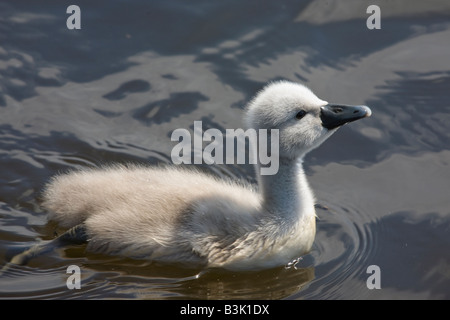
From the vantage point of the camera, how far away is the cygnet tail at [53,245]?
199 inches

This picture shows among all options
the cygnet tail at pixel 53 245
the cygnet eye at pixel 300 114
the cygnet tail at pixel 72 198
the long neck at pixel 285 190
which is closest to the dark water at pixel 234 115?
the cygnet tail at pixel 53 245

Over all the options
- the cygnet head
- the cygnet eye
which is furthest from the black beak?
the cygnet eye

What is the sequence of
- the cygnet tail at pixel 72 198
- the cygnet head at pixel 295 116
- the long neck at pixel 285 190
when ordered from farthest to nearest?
the cygnet tail at pixel 72 198
the long neck at pixel 285 190
the cygnet head at pixel 295 116

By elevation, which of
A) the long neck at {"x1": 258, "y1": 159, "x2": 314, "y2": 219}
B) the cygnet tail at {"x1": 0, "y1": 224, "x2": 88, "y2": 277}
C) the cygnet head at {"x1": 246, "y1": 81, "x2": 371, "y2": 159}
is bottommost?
the cygnet tail at {"x1": 0, "y1": 224, "x2": 88, "y2": 277}

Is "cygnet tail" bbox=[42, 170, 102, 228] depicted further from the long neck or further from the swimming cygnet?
the long neck

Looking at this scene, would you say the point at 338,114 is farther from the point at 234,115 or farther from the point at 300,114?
the point at 234,115

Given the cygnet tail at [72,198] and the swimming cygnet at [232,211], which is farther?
the cygnet tail at [72,198]

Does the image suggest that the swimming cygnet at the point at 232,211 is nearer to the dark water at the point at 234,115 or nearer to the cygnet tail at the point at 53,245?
the cygnet tail at the point at 53,245

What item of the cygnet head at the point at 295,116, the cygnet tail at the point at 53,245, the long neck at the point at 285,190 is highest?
the cygnet head at the point at 295,116

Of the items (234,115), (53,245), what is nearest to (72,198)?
(53,245)

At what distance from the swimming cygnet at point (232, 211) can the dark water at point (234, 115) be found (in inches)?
5.4

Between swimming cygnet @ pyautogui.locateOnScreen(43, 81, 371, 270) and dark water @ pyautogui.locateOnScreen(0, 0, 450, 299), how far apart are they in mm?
137

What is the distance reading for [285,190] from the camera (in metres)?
5.00

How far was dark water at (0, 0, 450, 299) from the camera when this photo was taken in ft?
16.4
